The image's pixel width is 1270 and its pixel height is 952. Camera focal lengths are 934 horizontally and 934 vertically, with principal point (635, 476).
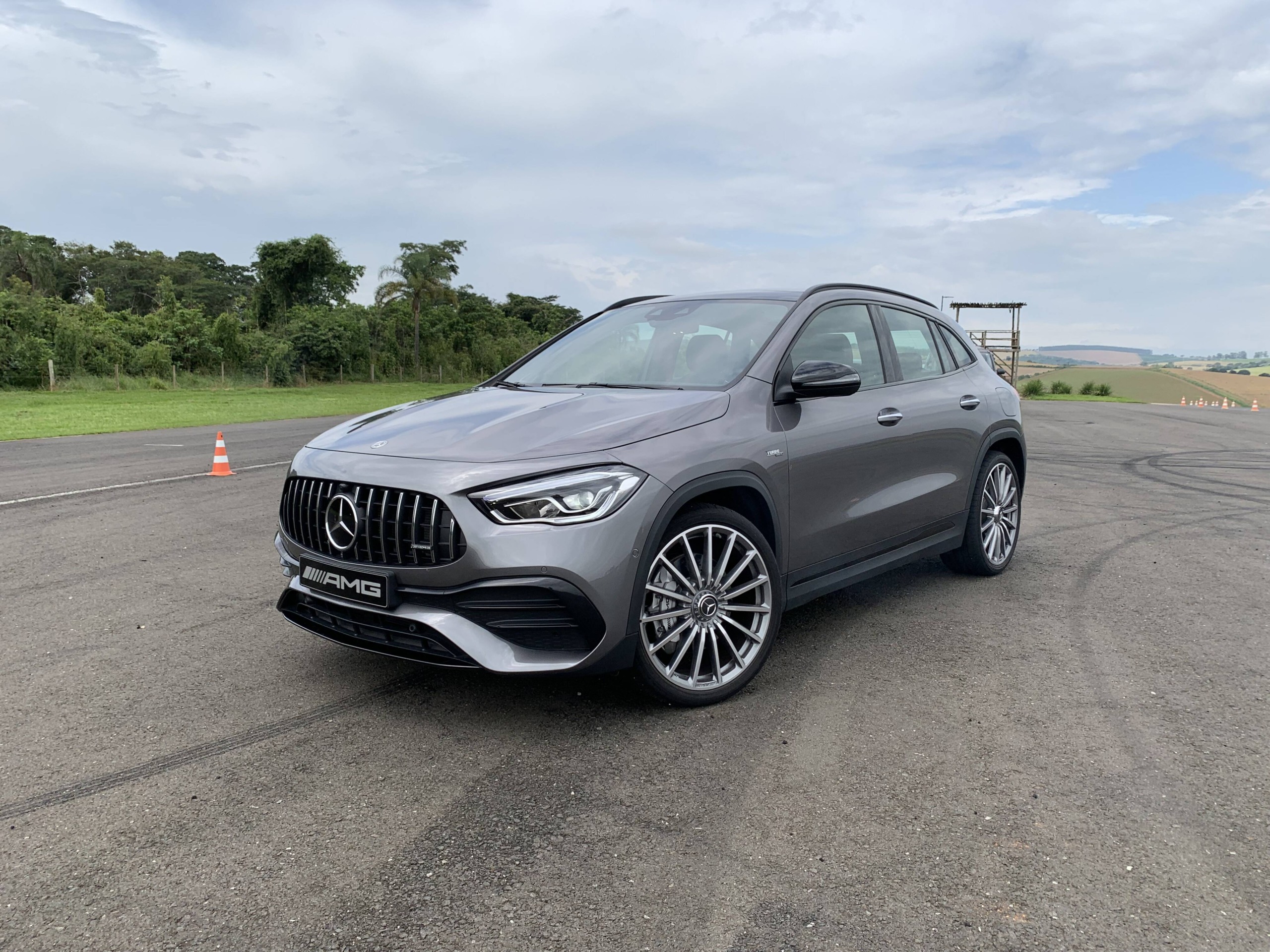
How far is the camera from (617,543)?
3.42 m

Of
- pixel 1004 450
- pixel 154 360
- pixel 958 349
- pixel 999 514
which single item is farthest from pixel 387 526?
pixel 154 360

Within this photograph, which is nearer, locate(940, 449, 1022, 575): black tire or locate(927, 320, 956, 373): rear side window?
locate(927, 320, 956, 373): rear side window

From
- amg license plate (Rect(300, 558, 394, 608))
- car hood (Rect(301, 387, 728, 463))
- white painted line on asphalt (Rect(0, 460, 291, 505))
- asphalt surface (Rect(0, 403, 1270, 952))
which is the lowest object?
asphalt surface (Rect(0, 403, 1270, 952))

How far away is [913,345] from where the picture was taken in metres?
5.52

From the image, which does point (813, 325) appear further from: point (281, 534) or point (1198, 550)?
point (1198, 550)

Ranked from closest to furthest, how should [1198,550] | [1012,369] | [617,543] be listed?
[617,543]
[1198,550]
[1012,369]

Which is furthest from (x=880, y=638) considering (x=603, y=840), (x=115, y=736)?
(x=115, y=736)

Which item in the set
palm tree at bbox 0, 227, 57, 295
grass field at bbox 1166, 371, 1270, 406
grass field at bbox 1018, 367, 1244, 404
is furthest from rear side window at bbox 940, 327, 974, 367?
palm tree at bbox 0, 227, 57, 295

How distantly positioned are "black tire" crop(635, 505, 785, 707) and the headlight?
318 mm

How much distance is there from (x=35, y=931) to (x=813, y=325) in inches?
153

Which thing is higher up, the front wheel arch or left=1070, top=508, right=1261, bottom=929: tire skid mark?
the front wheel arch

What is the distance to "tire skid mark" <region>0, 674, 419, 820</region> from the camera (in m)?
3.05

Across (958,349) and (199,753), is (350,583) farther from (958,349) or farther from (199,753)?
(958,349)

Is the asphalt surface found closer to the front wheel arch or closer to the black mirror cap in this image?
the front wheel arch
